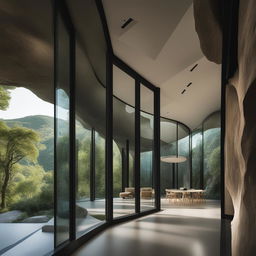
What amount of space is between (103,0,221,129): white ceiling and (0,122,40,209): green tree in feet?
13.5

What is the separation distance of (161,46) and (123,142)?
2999mm

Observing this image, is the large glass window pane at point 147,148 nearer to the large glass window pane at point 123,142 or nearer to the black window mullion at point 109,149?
the large glass window pane at point 123,142

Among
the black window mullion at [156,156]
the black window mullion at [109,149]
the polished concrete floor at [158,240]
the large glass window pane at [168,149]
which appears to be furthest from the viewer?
the large glass window pane at [168,149]

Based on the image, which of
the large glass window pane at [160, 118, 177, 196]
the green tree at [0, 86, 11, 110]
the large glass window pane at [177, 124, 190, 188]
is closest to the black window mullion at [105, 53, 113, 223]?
the green tree at [0, 86, 11, 110]

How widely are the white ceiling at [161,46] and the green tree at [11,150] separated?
13.5ft

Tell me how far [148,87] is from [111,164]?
13.3 ft

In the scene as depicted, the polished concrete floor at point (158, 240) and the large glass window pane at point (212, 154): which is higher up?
the large glass window pane at point (212, 154)

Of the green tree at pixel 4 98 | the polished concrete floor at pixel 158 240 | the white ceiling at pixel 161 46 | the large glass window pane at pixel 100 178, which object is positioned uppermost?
the white ceiling at pixel 161 46

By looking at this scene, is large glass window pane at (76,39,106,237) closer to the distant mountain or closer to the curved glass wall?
the distant mountain

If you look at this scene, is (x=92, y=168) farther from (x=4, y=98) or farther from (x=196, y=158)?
(x=196, y=158)

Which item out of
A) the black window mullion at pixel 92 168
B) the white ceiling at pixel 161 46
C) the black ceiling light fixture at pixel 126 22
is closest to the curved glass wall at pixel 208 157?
the white ceiling at pixel 161 46

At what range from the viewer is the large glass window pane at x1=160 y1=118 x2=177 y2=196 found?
18.0 metres

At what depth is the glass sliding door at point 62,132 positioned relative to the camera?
489 cm

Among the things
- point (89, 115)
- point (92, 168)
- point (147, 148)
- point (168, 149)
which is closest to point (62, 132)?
point (89, 115)
